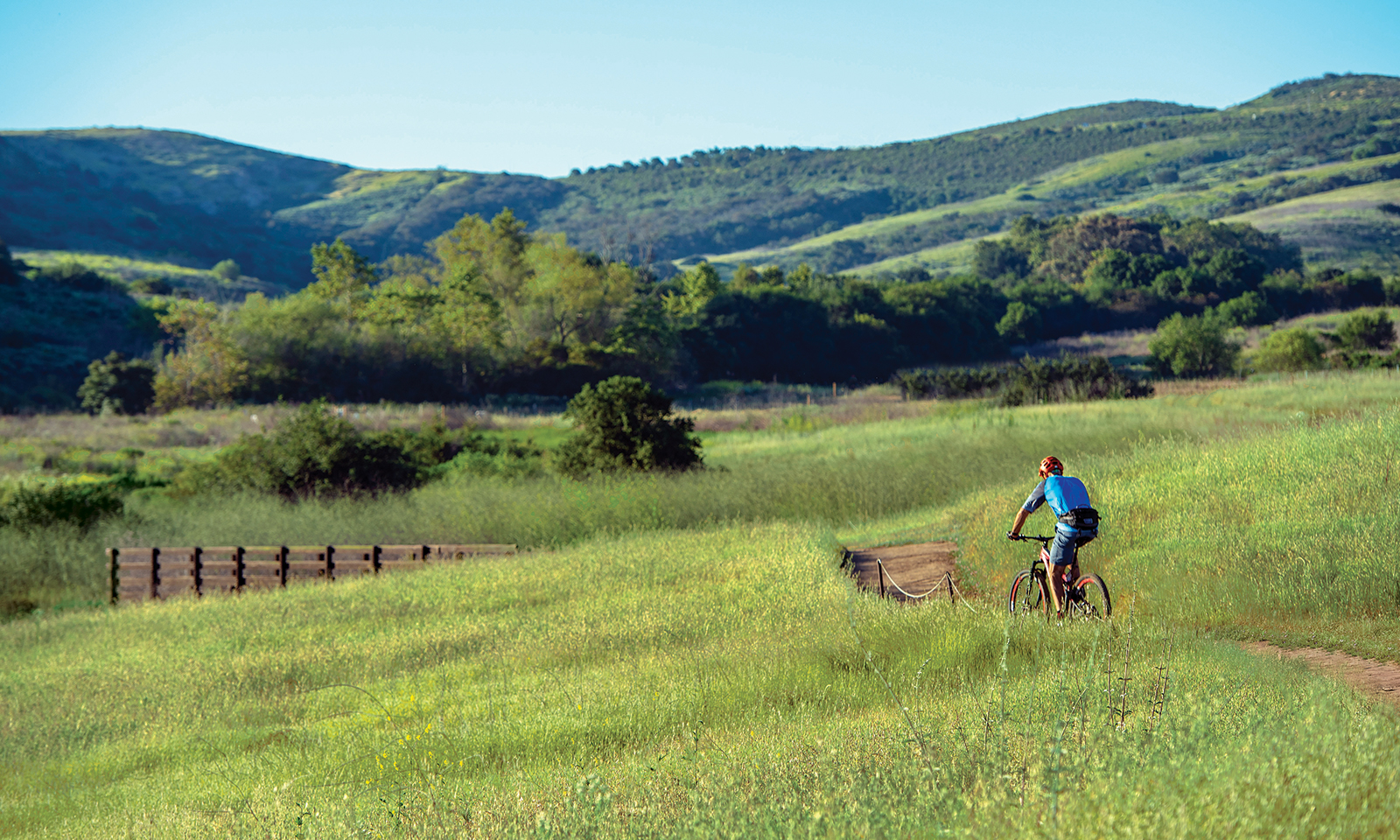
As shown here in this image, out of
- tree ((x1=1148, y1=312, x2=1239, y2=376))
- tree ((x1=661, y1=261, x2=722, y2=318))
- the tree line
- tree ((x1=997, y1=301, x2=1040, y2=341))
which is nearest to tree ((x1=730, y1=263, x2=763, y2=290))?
the tree line

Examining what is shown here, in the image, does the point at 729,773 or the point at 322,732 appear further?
the point at 322,732

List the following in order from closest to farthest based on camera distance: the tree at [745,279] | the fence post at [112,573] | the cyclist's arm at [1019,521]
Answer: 1. the cyclist's arm at [1019,521]
2. the fence post at [112,573]
3. the tree at [745,279]

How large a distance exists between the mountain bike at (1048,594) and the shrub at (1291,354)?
132 ft

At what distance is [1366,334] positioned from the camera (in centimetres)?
4728

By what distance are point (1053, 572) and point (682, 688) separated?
10.5ft

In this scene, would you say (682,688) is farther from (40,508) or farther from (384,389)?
(384,389)

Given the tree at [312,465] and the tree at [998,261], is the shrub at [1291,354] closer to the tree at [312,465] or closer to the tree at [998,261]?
the tree at [312,465]

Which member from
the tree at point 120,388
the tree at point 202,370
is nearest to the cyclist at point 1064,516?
the tree at point 202,370

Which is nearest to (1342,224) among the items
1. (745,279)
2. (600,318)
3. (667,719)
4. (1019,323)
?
(1019,323)

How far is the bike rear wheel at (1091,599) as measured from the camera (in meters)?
7.66

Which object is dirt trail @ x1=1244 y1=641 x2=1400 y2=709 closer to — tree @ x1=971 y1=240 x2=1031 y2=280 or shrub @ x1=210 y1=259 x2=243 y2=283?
tree @ x1=971 y1=240 x2=1031 y2=280

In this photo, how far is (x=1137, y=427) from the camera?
71.2ft

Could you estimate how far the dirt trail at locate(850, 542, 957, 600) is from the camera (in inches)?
459

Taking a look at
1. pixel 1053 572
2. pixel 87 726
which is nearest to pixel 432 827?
pixel 1053 572
